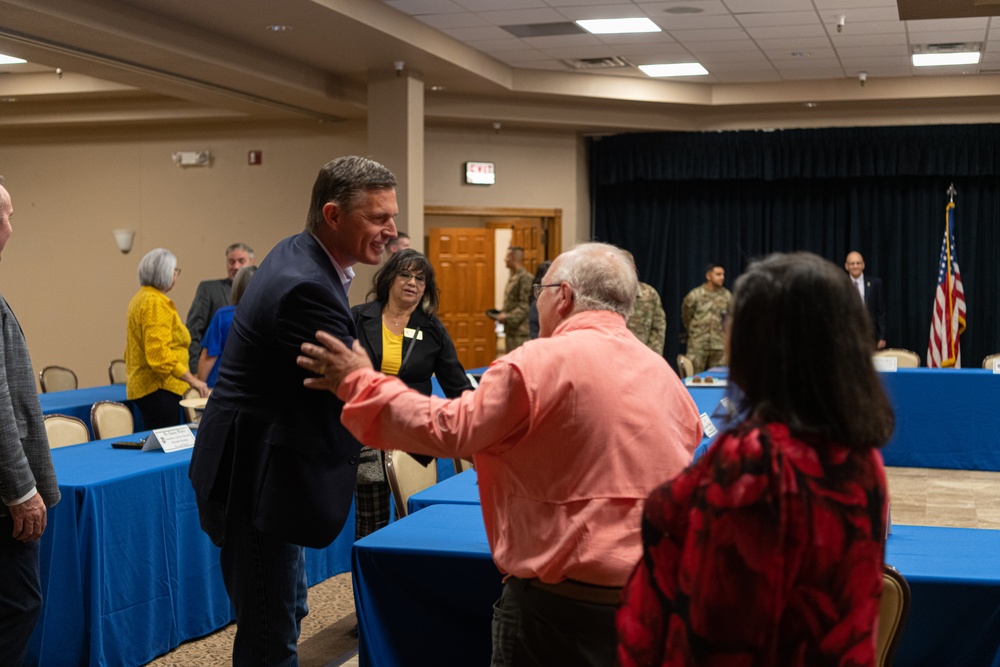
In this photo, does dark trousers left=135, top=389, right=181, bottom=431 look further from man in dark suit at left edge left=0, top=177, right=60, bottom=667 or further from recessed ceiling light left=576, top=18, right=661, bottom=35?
recessed ceiling light left=576, top=18, right=661, bottom=35

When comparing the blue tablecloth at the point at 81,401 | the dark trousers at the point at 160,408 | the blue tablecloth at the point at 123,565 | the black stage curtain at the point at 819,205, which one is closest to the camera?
the blue tablecloth at the point at 123,565

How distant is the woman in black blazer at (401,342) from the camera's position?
4176 mm

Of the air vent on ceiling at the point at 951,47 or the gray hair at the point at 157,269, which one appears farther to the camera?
the air vent on ceiling at the point at 951,47

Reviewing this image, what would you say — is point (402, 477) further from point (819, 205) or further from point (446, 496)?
point (819, 205)

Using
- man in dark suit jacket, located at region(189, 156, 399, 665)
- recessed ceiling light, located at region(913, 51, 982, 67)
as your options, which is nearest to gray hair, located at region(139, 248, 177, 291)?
man in dark suit jacket, located at region(189, 156, 399, 665)

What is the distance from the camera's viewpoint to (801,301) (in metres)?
1.27

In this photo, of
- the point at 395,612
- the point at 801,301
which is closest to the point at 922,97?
the point at 395,612

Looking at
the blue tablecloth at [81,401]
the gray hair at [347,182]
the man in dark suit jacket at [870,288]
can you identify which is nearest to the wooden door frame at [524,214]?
the man in dark suit jacket at [870,288]

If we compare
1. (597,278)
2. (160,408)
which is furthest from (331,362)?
(160,408)

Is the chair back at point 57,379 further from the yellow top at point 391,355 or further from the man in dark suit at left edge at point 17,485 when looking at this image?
the man in dark suit at left edge at point 17,485

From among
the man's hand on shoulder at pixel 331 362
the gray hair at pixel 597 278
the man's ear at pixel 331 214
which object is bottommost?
the man's hand on shoulder at pixel 331 362

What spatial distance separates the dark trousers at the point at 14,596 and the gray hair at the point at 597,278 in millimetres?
1509

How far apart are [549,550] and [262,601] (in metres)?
0.71

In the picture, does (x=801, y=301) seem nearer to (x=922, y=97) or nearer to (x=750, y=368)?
(x=750, y=368)
